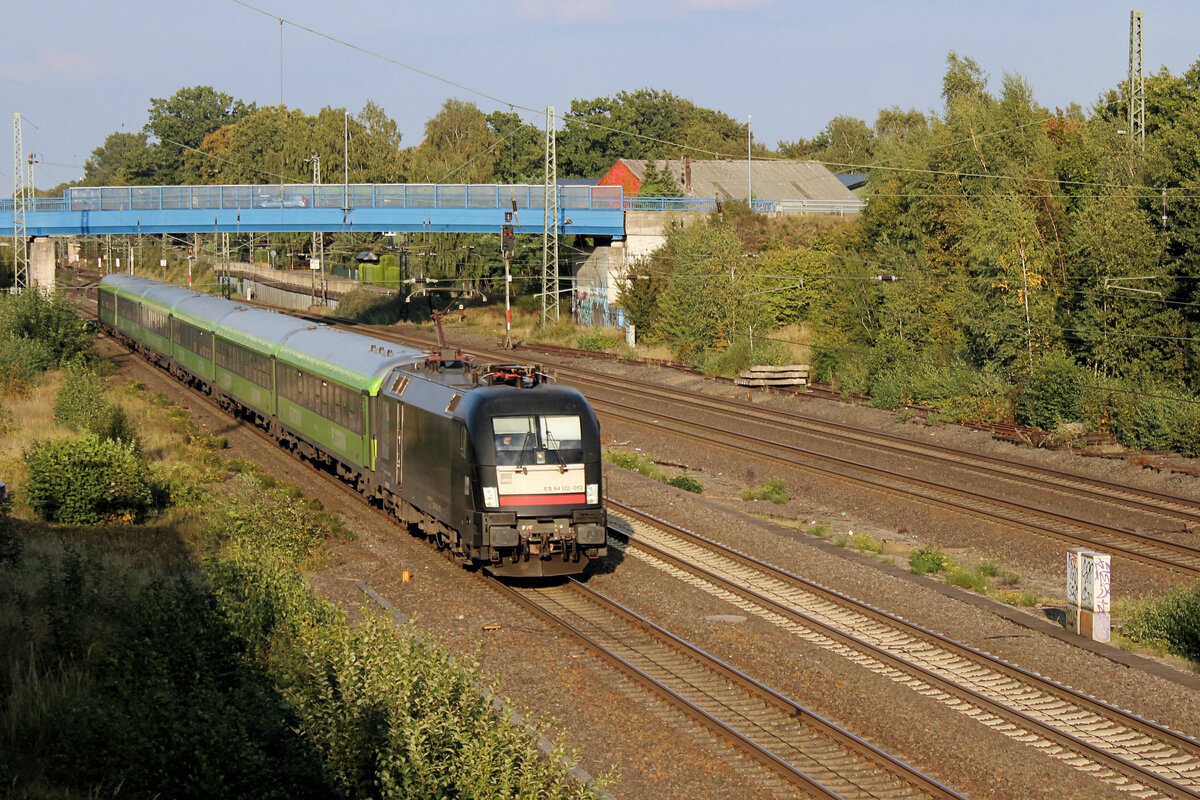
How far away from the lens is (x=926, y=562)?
18812mm

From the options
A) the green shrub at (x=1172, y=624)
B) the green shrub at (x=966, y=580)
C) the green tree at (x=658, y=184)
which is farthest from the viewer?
the green tree at (x=658, y=184)

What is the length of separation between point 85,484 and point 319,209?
4180 cm

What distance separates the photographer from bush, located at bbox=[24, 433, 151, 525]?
19297mm

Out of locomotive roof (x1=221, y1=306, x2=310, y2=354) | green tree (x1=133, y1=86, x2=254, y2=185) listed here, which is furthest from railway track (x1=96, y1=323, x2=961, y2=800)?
green tree (x1=133, y1=86, x2=254, y2=185)

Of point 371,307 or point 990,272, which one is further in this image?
point 371,307

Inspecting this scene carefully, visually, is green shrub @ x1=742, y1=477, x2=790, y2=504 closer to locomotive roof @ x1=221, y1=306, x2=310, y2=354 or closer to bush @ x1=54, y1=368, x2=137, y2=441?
locomotive roof @ x1=221, y1=306, x2=310, y2=354

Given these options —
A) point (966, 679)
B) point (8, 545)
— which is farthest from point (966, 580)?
point (8, 545)

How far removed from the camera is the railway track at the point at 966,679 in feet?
34.5

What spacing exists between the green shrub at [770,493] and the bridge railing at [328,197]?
35.8 m

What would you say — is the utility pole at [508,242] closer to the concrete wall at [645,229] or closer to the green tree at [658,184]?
the concrete wall at [645,229]

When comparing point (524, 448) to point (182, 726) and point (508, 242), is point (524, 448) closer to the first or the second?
point (182, 726)

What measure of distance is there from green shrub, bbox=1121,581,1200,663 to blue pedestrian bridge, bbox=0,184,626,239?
4547cm

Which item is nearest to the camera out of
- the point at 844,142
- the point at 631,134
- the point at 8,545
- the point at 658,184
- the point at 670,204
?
the point at 8,545

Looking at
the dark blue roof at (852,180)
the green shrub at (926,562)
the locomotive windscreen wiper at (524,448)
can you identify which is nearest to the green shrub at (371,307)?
the dark blue roof at (852,180)
